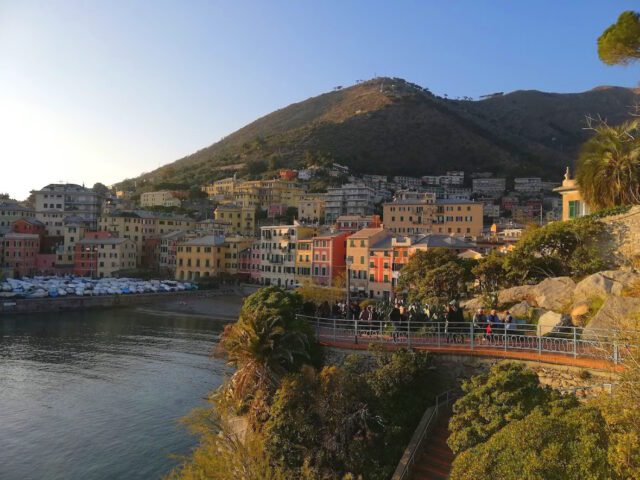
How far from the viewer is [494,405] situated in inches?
466

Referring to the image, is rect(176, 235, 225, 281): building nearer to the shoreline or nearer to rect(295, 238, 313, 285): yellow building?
the shoreline

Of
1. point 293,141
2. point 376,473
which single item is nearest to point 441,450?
point 376,473

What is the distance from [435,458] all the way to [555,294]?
39.6ft

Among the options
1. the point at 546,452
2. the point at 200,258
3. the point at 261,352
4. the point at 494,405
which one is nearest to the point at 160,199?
the point at 200,258

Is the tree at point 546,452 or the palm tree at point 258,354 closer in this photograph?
the tree at point 546,452

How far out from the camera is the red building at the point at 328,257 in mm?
71688

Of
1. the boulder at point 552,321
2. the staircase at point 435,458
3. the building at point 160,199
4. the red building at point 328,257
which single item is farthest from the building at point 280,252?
the staircase at point 435,458

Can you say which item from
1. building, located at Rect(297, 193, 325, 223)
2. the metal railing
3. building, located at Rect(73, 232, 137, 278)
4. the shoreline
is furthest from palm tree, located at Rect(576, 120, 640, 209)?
building, located at Rect(297, 193, 325, 223)

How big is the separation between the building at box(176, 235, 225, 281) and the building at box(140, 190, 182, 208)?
49.3 metres

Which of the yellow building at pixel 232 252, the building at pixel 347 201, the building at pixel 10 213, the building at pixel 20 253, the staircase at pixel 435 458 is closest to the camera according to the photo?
the staircase at pixel 435 458

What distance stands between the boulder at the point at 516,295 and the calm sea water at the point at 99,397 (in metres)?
16.1

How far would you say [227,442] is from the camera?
40.5 feet

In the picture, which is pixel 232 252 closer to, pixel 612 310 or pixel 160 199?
pixel 160 199

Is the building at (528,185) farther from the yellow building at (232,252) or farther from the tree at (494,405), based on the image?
the tree at (494,405)
